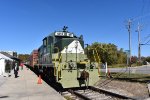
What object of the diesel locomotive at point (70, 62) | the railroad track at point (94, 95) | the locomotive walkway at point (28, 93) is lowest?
the railroad track at point (94, 95)

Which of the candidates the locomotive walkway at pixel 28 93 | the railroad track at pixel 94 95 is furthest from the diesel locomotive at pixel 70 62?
the locomotive walkway at pixel 28 93

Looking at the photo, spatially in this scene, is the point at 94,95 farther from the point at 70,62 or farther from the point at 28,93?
the point at 28,93

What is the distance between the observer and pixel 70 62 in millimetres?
15008

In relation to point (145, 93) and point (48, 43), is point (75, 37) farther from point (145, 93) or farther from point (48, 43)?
point (145, 93)

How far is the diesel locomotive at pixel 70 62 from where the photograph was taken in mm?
14562

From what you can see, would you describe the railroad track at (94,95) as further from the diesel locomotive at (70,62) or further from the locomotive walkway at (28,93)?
the locomotive walkway at (28,93)

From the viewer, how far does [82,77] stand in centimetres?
1479

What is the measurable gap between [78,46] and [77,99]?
476 centimetres

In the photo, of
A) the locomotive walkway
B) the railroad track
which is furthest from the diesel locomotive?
the locomotive walkway

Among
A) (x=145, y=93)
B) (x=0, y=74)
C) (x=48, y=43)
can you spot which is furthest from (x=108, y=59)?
(x=145, y=93)

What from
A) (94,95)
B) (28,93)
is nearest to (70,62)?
(94,95)

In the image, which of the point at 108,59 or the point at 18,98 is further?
the point at 108,59

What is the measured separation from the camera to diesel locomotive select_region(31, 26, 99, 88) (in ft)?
47.8

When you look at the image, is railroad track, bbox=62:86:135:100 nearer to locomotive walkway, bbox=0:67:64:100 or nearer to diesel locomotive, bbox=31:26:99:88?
diesel locomotive, bbox=31:26:99:88
